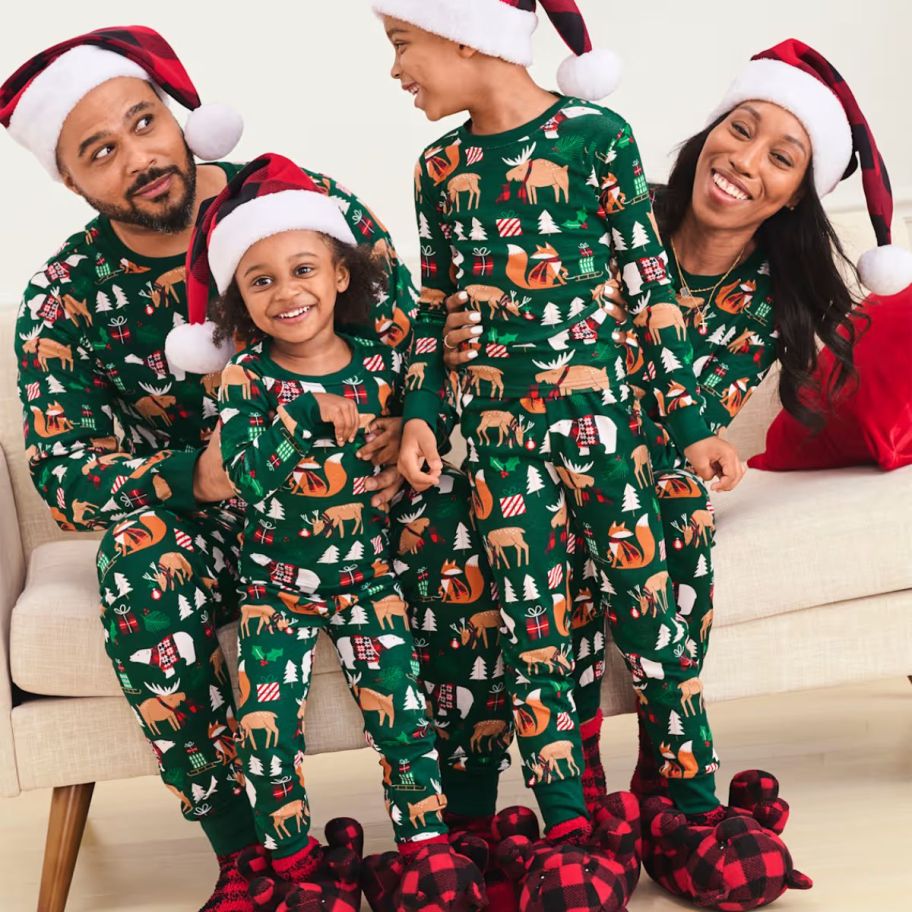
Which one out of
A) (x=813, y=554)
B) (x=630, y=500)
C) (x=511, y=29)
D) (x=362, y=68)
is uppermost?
(x=362, y=68)

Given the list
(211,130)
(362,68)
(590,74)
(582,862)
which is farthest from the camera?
(362,68)

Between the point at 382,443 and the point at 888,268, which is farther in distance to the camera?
the point at 888,268

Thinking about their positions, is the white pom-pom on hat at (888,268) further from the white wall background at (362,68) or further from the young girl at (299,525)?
the white wall background at (362,68)

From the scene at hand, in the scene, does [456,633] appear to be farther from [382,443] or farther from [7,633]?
[7,633]

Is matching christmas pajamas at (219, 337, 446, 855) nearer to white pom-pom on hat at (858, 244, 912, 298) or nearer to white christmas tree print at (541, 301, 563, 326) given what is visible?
white christmas tree print at (541, 301, 563, 326)

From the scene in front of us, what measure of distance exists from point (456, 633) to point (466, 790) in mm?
225

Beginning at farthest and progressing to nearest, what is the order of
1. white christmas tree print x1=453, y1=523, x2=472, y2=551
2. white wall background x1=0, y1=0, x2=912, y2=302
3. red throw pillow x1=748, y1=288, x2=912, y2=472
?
white wall background x1=0, y1=0, x2=912, y2=302, red throw pillow x1=748, y1=288, x2=912, y2=472, white christmas tree print x1=453, y1=523, x2=472, y2=551

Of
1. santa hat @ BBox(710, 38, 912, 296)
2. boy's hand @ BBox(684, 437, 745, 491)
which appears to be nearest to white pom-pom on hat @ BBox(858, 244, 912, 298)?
santa hat @ BBox(710, 38, 912, 296)

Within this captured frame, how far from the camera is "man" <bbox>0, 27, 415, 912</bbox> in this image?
1.65 m

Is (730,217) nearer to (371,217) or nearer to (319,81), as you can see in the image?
(371,217)

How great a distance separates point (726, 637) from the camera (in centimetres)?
181

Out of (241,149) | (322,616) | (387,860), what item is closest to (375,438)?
(322,616)

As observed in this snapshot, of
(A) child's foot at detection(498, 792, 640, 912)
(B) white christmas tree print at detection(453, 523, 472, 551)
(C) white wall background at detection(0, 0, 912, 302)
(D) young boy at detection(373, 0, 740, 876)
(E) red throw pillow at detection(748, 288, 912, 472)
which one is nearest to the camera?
(A) child's foot at detection(498, 792, 640, 912)

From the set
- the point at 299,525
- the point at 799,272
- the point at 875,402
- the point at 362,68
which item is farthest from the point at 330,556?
the point at 362,68
